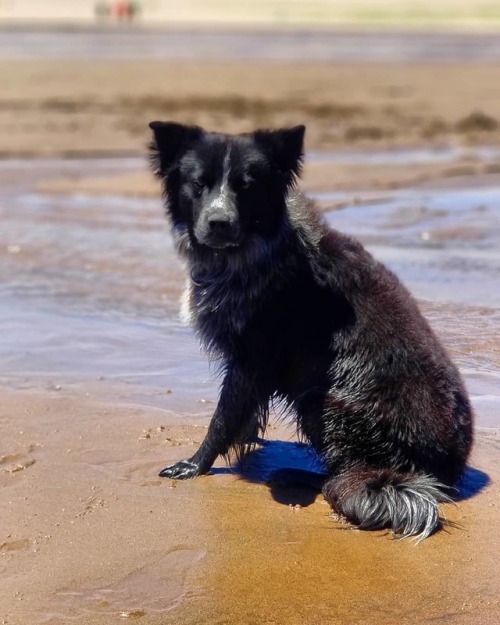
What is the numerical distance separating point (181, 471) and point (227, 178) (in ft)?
4.46

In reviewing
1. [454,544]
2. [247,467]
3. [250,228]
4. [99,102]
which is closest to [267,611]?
[454,544]

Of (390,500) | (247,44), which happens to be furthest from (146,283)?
(247,44)

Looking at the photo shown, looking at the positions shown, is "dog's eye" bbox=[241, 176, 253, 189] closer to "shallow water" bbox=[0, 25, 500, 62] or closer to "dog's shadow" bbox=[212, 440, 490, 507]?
"dog's shadow" bbox=[212, 440, 490, 507]

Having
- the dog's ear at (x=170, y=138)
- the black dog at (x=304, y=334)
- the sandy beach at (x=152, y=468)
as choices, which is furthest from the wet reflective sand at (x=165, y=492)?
the dog's ear at (x=170, y=138)

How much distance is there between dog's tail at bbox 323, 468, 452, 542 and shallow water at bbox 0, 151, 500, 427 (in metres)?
1.21

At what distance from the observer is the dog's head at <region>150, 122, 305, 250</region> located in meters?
5.00

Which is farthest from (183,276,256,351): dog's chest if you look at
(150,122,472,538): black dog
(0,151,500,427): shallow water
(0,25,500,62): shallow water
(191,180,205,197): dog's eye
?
(0,25,500,62): shallow water

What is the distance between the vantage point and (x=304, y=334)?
16.2ft

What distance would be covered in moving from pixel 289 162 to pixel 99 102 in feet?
55.8

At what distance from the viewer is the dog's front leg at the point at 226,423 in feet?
16.6

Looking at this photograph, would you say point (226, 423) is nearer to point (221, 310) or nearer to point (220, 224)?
point (221, 310)

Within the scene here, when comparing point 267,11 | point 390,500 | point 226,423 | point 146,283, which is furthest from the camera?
point 267,11

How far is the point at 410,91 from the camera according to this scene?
24.0 m

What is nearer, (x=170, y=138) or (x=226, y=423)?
(x=226, y=423)
